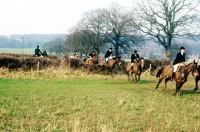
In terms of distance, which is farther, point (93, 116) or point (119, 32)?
point (119, 32)

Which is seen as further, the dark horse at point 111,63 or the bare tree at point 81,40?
the bare tree at point 81,40

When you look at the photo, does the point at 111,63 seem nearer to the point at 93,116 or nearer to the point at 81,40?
the point at 93,116

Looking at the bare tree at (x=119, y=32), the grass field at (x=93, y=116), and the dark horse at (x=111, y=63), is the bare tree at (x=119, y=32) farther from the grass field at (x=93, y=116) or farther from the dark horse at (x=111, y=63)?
the grass field at (x=93, y=116)

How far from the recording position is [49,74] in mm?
23734

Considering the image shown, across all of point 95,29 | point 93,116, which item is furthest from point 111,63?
point 95,29

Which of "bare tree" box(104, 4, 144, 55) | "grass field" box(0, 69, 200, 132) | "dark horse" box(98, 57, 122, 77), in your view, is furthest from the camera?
"bare tree" box(104, 4, 144, 55)

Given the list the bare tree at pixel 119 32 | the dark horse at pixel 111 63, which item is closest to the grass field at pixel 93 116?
the dark horse at pixel 111 63

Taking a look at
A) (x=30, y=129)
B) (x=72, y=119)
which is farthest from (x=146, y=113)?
(x=30, y=129)

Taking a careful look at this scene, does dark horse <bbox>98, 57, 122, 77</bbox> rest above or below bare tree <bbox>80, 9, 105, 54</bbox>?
below

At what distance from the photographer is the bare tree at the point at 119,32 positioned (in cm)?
5397

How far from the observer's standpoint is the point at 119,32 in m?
54.3

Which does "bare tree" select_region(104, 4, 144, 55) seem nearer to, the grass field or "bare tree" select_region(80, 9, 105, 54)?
"bare tree" select_region(80, 9, 105, 54)

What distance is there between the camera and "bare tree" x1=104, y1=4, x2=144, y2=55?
5397cm

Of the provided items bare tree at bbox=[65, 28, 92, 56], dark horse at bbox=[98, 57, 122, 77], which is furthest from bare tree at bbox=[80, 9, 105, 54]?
dark horse at bbox=[98, 57, 122, 77]
